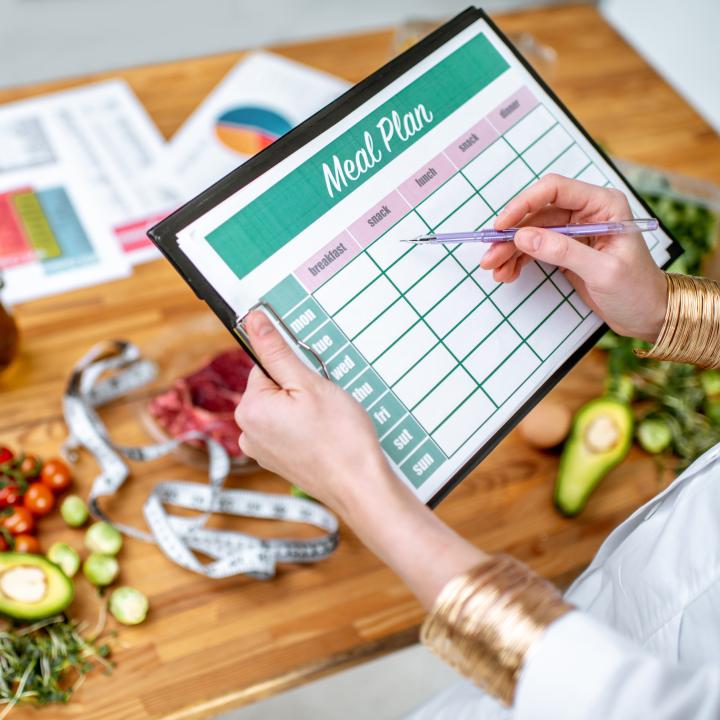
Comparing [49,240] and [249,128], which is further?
[249,128]

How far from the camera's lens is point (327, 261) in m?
0.80

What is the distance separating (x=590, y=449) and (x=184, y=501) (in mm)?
582

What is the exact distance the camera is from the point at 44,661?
0.96 metres

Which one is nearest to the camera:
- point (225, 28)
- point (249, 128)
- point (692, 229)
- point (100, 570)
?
point (100, 570)

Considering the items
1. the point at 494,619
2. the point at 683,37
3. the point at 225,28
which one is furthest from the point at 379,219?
the point at 683,37

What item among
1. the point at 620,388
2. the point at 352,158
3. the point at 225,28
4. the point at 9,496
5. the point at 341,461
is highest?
the point at 225,28

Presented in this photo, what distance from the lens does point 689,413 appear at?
4.26ft

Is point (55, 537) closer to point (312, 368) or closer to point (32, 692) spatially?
point (32, 692)

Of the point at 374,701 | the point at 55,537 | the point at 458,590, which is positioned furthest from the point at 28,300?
the point at 374,701

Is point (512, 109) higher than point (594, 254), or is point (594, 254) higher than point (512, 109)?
point (512, 109)

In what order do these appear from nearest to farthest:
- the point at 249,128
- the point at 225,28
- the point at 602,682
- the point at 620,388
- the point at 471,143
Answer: the point at 602,682 < the point at 471,143 < the point at 620,388 < the point at 249,128 < the point at 225,28

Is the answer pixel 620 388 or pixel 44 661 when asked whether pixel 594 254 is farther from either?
pixel 44 661

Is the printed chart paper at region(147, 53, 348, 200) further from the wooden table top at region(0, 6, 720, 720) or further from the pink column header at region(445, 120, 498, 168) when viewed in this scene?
the pink column header at region(445, 120, 498, 168)

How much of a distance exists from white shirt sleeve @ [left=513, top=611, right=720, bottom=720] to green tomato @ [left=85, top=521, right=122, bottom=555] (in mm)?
628
